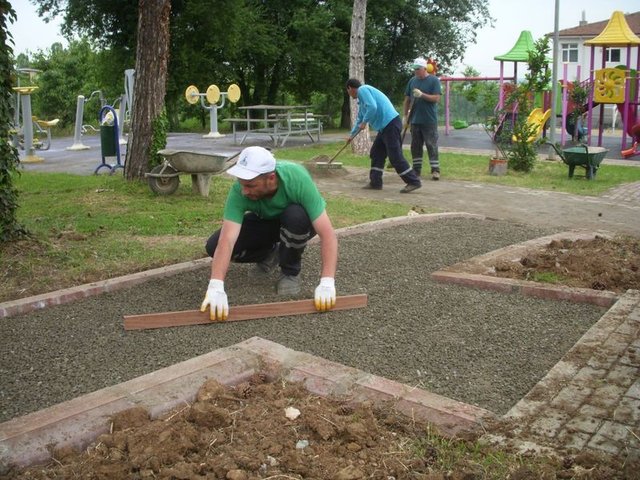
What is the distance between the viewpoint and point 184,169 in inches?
332

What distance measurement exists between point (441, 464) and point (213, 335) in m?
1.81

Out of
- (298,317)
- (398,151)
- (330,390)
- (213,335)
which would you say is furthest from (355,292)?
(398,151)

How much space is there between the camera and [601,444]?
2684 mm

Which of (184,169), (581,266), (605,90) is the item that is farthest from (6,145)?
(605,90)

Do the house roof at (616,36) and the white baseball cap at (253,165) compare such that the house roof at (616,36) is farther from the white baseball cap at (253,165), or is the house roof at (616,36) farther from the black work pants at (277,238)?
the white baseball cap at (253,165)

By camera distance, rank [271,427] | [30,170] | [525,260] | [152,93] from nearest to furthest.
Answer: [271,427] < [525,260] < [152,93] < [30,170]

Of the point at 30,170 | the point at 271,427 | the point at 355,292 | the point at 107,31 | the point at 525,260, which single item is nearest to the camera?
the point at 271,427

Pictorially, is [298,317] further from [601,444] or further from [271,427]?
[601,444]

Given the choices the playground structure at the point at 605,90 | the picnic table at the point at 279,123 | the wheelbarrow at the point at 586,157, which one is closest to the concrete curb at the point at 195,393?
the wheelbarrow at the point at 586,157

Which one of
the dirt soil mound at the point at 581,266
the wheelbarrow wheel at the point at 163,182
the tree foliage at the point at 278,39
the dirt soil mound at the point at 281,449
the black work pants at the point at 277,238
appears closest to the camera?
the dirt soil mound at the point at 281,449

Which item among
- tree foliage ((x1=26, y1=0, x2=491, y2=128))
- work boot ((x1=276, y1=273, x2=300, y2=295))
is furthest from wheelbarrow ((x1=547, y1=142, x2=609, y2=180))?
tree foliage ((x1=26, y1=0, x2=491, y2=128))

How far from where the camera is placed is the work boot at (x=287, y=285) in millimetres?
4750

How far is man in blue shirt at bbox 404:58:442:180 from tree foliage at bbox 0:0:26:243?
255 inches

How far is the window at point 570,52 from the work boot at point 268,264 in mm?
41062
